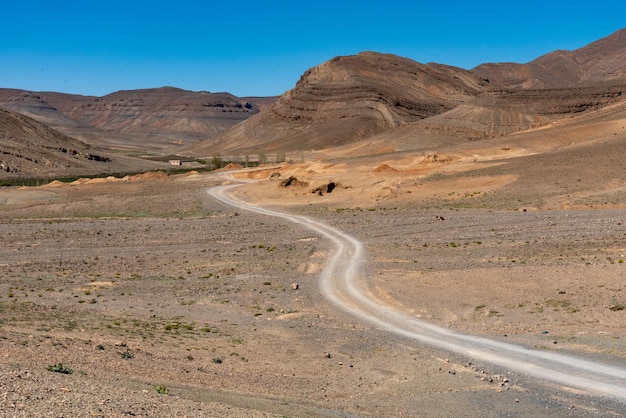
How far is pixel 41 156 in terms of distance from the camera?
111 meters

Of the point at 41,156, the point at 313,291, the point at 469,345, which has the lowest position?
the point at 313,291

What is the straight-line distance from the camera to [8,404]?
32.4 ft

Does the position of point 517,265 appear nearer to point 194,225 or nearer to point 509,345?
point 509,345

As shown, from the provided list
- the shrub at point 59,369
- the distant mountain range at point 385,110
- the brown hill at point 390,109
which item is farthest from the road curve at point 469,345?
the brown hill at point 390,109

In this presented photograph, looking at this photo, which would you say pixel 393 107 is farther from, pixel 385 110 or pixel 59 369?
pixel 59 369

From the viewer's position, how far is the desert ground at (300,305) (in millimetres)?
13453

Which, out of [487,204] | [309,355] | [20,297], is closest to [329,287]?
[309,355]

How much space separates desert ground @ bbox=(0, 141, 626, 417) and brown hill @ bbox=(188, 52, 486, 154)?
11494 cm

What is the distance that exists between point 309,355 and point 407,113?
15456 centimetres

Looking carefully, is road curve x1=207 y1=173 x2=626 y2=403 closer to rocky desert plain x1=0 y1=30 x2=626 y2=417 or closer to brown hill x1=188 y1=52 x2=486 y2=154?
rocky desert plain x1=0 y1=30 x2=626 y2=417

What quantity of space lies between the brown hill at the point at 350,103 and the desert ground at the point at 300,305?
115 m

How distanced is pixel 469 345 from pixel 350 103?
159122 millimetres

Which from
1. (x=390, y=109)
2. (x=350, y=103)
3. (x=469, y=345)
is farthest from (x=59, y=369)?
(x=350, y=103)

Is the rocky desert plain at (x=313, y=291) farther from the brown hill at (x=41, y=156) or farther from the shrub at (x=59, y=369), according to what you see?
the brown hill at (x=41, y=156)
